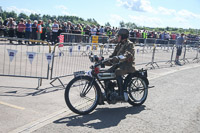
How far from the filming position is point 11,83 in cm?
761

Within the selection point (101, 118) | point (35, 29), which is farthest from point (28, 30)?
point (101, 118)

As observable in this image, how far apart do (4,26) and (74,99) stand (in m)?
16.1

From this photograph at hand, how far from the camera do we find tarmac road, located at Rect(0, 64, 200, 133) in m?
4.76

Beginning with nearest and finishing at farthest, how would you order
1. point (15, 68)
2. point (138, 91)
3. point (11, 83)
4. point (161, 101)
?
point (138, 91) → point (161, 101) → point (11, 83) → point (15, 68)

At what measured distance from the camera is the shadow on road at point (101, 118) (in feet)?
16.3

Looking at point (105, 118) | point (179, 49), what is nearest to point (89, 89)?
point (105, 118)

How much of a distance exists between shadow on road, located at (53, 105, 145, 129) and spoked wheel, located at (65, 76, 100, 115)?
188mm

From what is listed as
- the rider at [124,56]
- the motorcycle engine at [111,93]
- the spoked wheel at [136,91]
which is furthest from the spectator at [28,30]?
the motorcycle engine at [111,93]

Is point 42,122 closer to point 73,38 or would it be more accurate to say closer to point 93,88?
point 93,88

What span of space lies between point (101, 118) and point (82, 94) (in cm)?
69

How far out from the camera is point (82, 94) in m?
5.60

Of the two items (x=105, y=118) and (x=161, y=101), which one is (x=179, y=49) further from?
(x=105, y=118)

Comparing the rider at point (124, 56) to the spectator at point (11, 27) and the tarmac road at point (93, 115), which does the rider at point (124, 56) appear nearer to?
the tarmac road at point (93, 115)

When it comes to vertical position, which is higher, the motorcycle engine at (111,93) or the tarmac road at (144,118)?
the motorcycle engine at (111,93)
